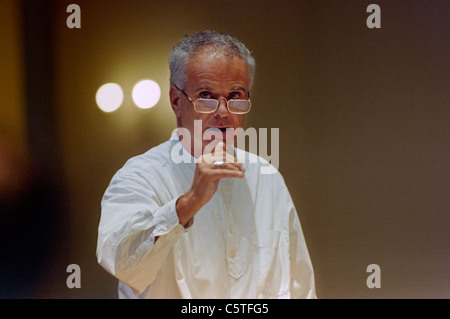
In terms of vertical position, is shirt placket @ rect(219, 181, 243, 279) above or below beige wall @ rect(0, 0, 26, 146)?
below

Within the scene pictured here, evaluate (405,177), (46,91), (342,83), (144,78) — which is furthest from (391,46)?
(46,91)

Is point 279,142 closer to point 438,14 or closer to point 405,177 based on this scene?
point 405,177

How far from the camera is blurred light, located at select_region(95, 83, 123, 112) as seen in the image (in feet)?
6.93

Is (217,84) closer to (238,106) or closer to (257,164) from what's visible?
(238,106)

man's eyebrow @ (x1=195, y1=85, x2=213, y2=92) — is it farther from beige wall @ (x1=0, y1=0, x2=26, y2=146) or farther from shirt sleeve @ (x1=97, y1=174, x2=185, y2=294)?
beige wall @ (x1=0, y1=0, x2=26, y2=146)

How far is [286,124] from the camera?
2.22 m

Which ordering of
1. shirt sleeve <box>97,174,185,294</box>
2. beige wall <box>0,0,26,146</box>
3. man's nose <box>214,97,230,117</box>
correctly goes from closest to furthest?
1. shirt sleeve <box>97,174,185,294</box>
2. man's nose <box>214,97,230,117</box>
3. beige wall <box>0,0,26,146</box>

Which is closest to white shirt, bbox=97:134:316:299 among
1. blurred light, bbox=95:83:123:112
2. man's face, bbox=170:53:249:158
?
man's face, bbox=170:53:249:158

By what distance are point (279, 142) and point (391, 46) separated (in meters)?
0.54

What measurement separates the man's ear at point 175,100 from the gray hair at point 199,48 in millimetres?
22

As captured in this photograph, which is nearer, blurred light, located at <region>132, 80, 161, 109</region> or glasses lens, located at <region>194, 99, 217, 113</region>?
glasses lens, located at <region>194, 99, 217, 113</region>

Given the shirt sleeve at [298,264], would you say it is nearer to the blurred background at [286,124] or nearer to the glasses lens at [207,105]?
the blurred background at [286,124]

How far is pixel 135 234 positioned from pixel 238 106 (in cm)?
50

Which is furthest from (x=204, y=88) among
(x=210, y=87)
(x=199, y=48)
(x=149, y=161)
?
(x=149, y=161)
